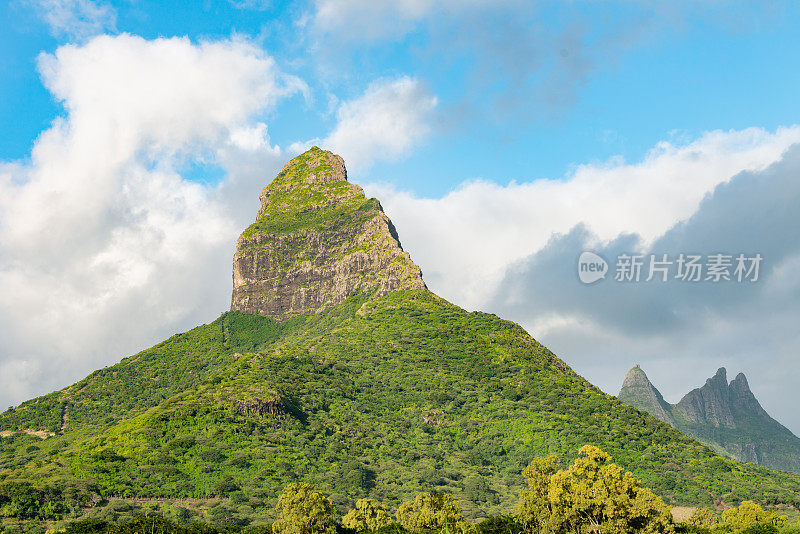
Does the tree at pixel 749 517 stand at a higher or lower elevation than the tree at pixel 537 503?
lower

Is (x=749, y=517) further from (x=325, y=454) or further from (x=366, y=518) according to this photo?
(x=325, y=454)

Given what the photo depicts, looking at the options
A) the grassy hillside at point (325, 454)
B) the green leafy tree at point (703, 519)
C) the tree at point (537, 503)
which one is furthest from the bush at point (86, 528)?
the green leafy tree at point (703, 519)

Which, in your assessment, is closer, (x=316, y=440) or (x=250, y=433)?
(x=250, y=433)

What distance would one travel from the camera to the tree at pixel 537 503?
251 ft

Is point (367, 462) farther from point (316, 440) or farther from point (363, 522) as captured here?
point (363, 522)

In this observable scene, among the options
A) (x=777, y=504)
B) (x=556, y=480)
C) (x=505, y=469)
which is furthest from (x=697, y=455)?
(x=556, y=480)

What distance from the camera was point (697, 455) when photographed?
602ft

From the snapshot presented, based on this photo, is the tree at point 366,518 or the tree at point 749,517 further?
the tree at point 749,517

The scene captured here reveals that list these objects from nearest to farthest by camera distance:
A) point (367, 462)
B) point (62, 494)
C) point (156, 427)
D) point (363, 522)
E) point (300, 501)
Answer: point (300, 501), point (363, 522), point (62, 494), point (156, 427), point (367, 462)

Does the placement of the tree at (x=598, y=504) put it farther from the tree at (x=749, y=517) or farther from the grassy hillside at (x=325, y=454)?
the grassy hillside at (x=325, y=454)

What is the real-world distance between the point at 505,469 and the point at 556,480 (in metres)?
106

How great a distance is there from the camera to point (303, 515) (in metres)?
82.4

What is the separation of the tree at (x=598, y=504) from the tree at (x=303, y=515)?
26925mm

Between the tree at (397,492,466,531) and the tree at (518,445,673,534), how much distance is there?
19396 millimetres
